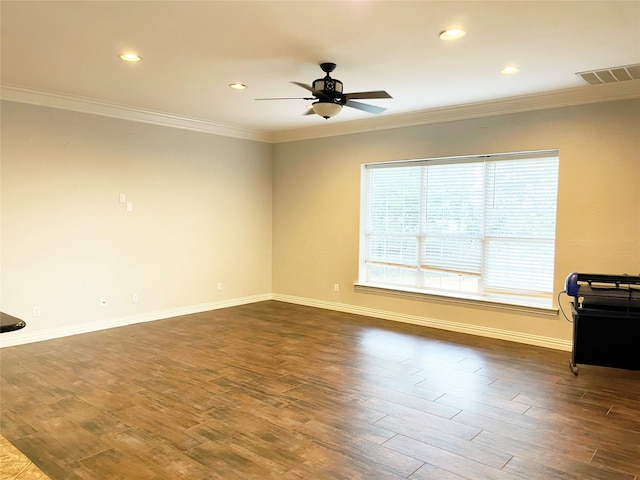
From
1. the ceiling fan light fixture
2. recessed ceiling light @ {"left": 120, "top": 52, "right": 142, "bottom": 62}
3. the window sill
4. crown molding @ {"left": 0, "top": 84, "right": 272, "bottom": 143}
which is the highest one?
recessed ceiling light @ {"left": 120, "top": 52, "right": 142, "bottom": 62}

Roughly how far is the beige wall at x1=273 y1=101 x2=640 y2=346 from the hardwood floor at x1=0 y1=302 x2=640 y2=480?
3.25 feet

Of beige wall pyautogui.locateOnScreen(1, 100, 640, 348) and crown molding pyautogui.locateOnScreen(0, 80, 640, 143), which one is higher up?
crown molding pyautogui.locateOnScreen(0, 80, 640, 143)

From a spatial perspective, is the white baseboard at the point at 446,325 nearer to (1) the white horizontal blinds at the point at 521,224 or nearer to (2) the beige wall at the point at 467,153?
(2) the beige wall at the point at 467,153

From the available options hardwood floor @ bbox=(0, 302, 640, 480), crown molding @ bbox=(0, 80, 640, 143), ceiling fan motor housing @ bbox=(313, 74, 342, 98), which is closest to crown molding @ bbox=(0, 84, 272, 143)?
crown molding @ bbox=(0, 80, 640, 143)

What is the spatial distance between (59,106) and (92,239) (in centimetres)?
158

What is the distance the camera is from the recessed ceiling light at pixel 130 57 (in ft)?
12.0

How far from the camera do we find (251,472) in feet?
8.10

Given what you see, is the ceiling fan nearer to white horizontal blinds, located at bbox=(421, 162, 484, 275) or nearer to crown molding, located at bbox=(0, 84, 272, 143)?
white horizontal blinds, located at bbox=(421, 162, 484, 275)

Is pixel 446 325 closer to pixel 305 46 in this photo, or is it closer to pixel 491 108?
pixel 491 108

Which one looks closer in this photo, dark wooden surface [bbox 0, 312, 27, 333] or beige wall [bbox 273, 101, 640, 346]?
dark wooden surface [bbox 0, 312, 27, 333]

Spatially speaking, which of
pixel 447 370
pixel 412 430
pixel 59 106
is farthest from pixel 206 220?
pixel 412 430

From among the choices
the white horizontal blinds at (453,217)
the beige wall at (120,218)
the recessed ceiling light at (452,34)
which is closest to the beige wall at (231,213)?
the beige wall at (120,218)

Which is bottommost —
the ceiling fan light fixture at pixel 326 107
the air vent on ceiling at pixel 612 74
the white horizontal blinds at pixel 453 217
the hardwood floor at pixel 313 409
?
the hardwood floor at pixel 313 409

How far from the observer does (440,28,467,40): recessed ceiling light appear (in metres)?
3.13
